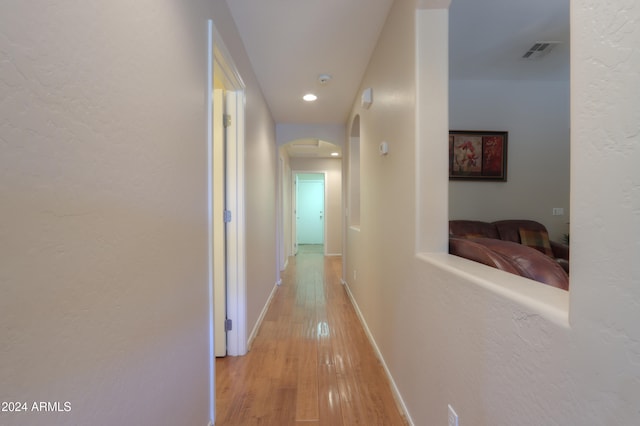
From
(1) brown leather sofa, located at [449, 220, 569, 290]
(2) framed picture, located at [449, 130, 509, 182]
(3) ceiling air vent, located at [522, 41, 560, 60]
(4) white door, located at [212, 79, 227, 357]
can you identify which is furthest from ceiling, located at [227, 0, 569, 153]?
(1) brown leather sofa, located at [449, 220, 569, 290]

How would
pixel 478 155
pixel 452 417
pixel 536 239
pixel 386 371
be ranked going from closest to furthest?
pixel 452 417 → pixel 386 371 → pixel 536 239 → pixel 478 155

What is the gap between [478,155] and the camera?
3.51 metres

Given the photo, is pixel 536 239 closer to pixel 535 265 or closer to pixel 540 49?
pixel 540 49

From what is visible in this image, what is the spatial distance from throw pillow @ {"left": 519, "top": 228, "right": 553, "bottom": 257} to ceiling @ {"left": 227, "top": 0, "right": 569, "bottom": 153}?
6.37ft

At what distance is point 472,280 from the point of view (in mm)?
910

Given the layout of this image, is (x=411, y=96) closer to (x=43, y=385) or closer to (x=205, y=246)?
(x=205, y=246)

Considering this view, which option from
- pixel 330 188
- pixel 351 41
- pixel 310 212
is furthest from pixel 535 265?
pixel 310 212

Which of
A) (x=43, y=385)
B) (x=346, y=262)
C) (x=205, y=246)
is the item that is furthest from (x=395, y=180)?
(x=346, y=262)

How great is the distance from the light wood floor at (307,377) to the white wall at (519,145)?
2234mm

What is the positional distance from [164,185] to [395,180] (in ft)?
4.34

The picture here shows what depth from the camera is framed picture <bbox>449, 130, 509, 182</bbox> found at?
3.50 meters

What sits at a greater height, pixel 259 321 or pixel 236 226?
pixel 236 226

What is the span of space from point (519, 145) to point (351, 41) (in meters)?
2.79

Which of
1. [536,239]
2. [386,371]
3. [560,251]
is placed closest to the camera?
[386,371]
